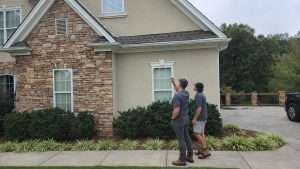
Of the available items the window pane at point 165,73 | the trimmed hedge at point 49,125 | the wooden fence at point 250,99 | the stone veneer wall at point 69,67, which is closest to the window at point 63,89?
the stone veneer wall at point 69,67

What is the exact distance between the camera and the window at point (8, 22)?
14.9 metres

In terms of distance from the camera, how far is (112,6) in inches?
537

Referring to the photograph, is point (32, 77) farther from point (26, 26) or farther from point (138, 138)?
point (138, 138)

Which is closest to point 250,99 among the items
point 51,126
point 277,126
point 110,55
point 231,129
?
point 277,126

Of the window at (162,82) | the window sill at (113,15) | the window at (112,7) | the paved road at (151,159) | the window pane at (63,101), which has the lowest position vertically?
the paved road at (151,159)

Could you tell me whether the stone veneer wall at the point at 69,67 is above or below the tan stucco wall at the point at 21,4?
below

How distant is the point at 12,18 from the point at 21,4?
78 cm

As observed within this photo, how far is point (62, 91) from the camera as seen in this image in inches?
500

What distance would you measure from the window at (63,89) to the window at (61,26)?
148cm

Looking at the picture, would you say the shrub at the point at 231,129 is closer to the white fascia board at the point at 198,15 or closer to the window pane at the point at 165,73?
the window pane at the point at 165,73

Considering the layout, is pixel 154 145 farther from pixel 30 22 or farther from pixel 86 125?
pixel 30 22

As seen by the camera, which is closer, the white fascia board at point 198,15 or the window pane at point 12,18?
the white fascia board at point 198,15

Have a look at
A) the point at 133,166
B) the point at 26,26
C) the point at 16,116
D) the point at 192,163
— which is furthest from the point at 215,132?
the point at 26,26

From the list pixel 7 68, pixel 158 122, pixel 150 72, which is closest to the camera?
pixel 158 122
